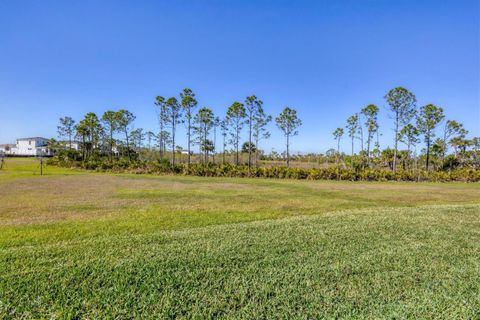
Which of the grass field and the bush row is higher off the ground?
the bush row

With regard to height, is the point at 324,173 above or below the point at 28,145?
below

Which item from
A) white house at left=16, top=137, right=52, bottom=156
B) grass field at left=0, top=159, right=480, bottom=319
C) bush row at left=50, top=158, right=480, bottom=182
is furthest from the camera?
white house at left=16, top=137, right=52, bottom=156

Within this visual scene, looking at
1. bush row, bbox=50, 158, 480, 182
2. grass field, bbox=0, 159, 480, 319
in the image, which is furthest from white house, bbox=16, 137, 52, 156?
grass field, bbox=0, 159, 480, 319

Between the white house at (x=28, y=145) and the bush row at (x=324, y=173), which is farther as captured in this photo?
the white house at (x=28, y=145)

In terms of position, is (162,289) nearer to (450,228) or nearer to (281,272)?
(281,272)

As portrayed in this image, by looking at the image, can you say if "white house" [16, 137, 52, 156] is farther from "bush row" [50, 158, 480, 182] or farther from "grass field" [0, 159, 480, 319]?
"grass field" [0, 159, 480, 319]

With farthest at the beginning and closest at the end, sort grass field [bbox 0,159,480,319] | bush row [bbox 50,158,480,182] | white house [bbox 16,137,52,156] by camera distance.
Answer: white house [bbox 16,137,52,156] < bush row [bbox 50,158,480,182] < grass field [bbox 0,159,480,319]

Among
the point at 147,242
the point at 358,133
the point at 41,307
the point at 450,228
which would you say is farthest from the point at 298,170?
the point at 41,307

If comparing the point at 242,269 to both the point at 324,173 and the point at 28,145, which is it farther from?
the point at 28,145

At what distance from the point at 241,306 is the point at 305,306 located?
20.7 inches

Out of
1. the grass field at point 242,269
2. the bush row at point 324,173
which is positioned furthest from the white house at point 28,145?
the grass field at point 242,269

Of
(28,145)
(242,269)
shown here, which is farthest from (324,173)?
(28,145)

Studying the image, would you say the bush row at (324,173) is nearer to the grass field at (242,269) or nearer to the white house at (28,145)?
the grass field at (242,269)

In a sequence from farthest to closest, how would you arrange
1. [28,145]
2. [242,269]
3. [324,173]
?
[28,145] → [324,173] → [242,269]
